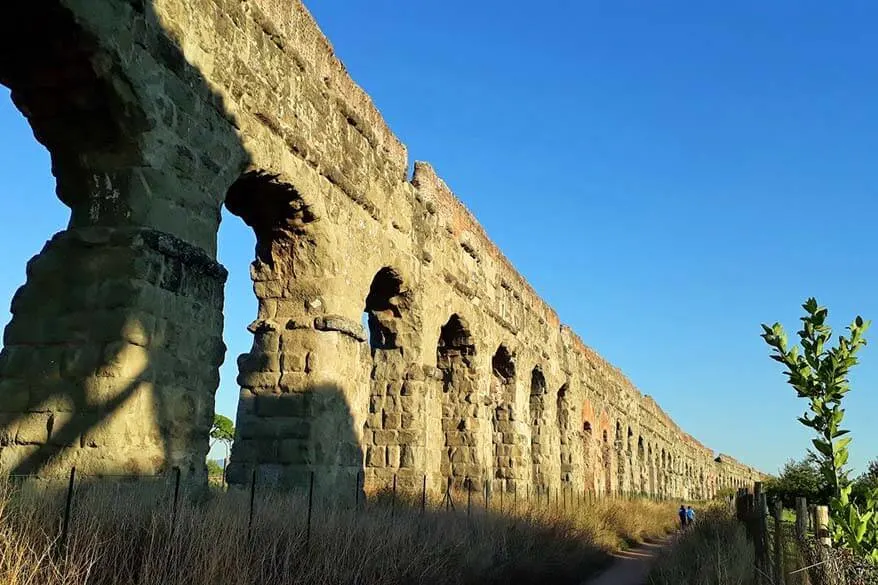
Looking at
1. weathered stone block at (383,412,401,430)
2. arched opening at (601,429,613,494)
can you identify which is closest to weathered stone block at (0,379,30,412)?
weathered stone block at (383,412,401,430)

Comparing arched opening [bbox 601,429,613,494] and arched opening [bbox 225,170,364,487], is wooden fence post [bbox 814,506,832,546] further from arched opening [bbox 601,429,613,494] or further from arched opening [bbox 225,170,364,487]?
arched opening [bbox 601,429,613,494]

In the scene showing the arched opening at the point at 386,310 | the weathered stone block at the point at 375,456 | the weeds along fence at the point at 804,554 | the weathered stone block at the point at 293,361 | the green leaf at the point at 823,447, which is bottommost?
the weeds along fence at the point at 804,554

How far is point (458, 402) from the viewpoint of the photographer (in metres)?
13.9

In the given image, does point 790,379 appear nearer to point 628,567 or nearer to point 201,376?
point 201,376

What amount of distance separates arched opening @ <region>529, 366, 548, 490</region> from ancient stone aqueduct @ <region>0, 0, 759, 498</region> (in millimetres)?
4687

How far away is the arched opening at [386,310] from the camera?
37.3 feet

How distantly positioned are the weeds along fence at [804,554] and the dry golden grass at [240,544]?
260 centimetres

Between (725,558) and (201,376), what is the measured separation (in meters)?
5.68

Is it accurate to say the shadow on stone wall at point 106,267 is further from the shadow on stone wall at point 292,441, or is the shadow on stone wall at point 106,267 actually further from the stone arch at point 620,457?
the stone arch at point 620,457

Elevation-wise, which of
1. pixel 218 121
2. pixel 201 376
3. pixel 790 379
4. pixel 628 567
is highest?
pixel 218 121

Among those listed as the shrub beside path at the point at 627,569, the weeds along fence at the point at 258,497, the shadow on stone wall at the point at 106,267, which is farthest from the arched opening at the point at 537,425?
the shadow on stone wall at the point at 106,267

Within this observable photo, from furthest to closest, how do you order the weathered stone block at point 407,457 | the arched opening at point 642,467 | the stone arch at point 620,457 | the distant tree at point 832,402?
1. the arched opening at point 642,467
2. the stone arch at point 620,457
3. the weathered stone block at point 407,457
4. the distant tree at point 832,402

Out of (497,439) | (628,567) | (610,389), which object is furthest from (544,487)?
(610,389)

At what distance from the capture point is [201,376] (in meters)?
6.59
